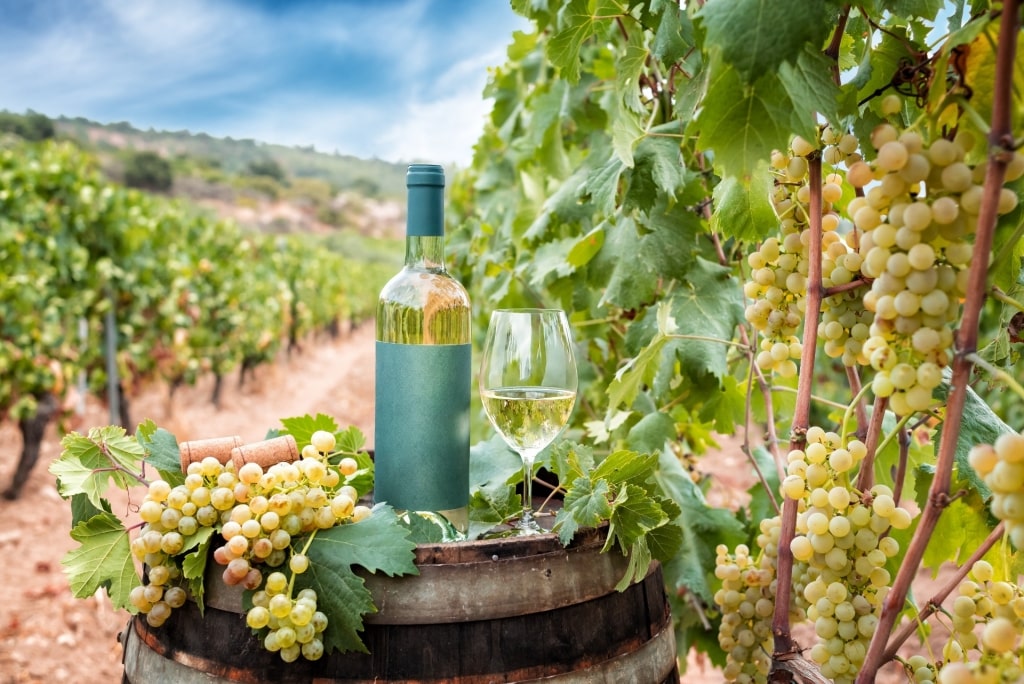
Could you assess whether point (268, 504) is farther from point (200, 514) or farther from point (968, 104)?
point (968, 104)

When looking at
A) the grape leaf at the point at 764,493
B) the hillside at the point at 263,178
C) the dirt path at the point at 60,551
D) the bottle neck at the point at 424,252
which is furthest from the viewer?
the hillside at the point at 263,178

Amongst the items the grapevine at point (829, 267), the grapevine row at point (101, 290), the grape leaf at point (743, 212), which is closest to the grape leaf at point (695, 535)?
the grapevine at point (829, 267)

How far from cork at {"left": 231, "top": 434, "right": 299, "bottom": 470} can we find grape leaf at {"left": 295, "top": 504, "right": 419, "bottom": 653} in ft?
0.66

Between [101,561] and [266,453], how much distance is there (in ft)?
0.94

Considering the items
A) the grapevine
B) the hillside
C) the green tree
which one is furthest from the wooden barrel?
the green tree

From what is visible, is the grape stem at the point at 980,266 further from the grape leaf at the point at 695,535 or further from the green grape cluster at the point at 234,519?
the grape leaf at the point at 695,535

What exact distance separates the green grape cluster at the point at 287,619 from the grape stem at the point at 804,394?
2.00 feet

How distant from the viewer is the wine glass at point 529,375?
136 cm

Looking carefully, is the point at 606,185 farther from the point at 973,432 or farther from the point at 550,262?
the point at 973,432

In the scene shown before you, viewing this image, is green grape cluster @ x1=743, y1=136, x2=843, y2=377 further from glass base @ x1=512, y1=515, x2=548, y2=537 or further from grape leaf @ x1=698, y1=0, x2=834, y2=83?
glass base @ x1=512, y1=515, x2=548, y2=537

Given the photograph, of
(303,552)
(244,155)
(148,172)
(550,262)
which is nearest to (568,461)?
(303,552)

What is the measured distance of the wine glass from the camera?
→ 136 centimetres

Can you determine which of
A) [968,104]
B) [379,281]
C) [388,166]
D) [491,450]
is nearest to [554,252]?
[491,450]

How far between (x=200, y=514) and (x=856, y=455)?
89 centimetres
